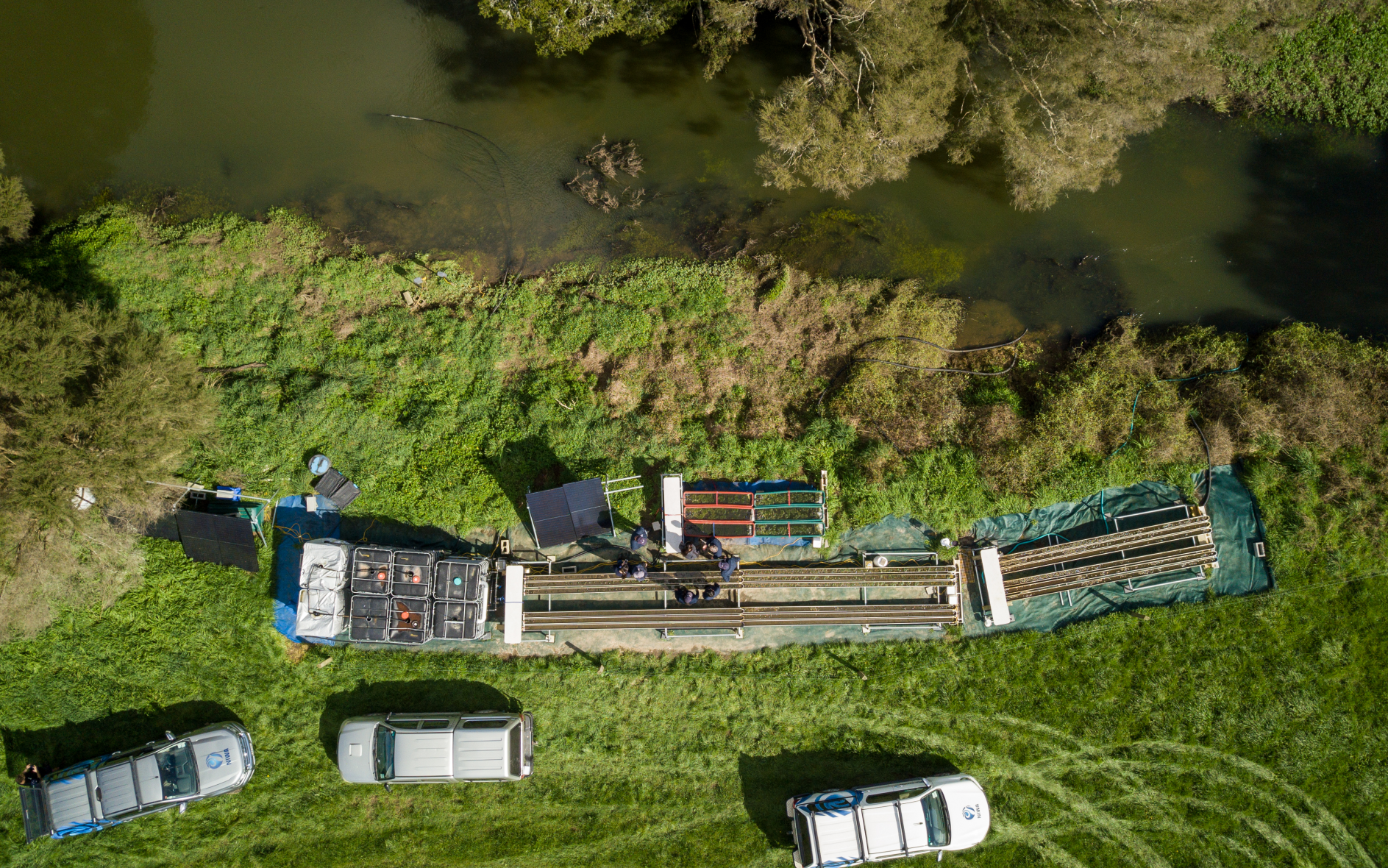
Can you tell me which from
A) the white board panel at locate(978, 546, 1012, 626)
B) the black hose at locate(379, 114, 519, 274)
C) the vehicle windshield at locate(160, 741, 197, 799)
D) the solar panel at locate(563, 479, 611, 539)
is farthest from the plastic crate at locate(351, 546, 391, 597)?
the white board panel at locate(978, 546, 1012, 626)

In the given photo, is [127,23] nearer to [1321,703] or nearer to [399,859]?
[399,859]

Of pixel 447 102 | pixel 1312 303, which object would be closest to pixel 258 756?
pixel 447 102

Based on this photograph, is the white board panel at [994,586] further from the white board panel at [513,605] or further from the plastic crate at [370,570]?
the plastic crate at [370,570]

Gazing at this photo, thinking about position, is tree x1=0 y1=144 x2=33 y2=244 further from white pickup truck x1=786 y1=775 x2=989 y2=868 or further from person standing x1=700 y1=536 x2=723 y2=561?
white pickup truck x1=786 y1=775 x2=989 y2=868

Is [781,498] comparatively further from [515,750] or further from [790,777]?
[515,750]

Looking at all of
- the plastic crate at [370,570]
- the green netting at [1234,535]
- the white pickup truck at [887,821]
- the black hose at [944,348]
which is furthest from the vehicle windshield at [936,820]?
the plastic crate at [370,570]

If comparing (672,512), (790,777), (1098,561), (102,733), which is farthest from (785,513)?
(102,733)
